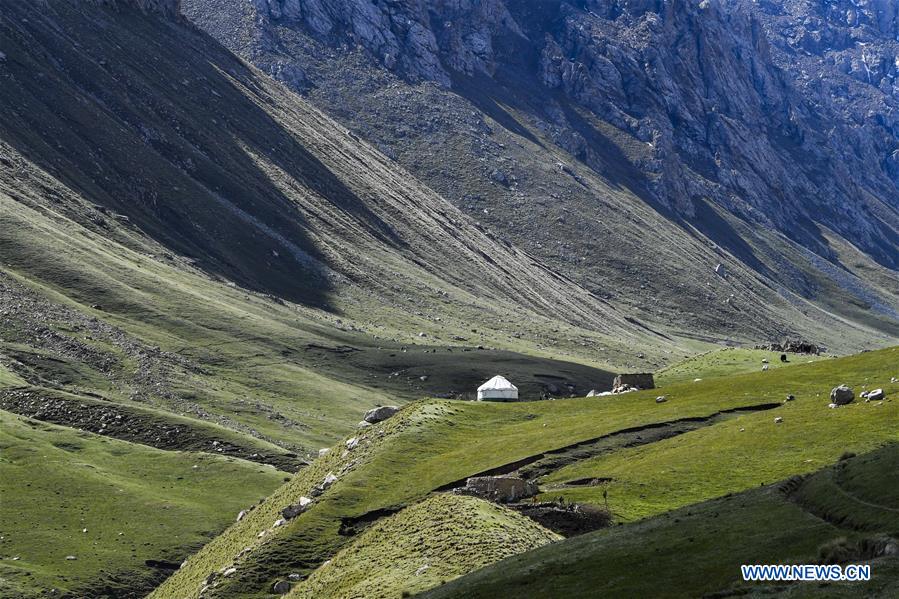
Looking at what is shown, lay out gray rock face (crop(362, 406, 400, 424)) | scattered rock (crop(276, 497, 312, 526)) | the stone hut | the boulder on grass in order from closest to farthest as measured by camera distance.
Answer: the boulder on grass
scattered rock (crop(276, 497, 312, 526))
gray rock face (crop(362, 406, 400, 424))
the stone hut

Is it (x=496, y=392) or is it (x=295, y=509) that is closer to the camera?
(x=295, y=509)

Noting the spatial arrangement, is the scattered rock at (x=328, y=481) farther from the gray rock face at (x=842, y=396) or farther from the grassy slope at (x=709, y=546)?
the gray rock face at (x=842, y=396)

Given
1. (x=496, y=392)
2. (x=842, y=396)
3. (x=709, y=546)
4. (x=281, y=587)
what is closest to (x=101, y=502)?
Result: (x=496, y=392)

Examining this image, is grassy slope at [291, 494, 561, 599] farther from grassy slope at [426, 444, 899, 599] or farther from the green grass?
the green grass

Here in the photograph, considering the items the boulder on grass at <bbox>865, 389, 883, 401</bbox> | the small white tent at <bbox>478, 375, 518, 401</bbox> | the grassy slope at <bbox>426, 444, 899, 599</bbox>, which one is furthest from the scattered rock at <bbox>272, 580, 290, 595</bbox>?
the small white tent at <bbox>478, 375, 518, 401</bbox>

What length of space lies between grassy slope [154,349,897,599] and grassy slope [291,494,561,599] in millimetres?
5267

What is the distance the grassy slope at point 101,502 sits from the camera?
373ft

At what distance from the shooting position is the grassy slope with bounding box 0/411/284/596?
113750 millimetres

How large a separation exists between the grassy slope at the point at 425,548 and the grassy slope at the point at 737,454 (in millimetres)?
6145

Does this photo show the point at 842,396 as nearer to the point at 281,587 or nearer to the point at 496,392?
the point at 281,587

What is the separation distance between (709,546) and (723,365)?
8041cm

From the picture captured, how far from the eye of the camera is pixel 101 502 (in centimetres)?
13050

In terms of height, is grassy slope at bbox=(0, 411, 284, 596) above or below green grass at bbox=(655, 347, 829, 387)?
below

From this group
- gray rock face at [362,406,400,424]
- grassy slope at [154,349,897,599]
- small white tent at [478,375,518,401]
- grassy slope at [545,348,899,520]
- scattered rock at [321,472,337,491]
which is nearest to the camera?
grassy slope at [545,348,899,520]
